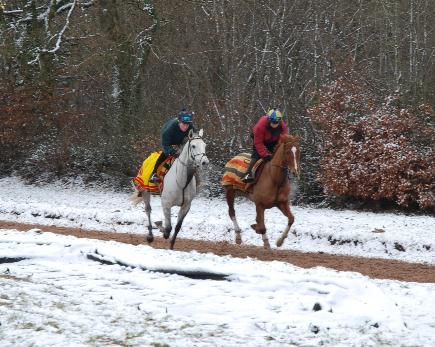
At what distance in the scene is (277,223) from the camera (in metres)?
19.2

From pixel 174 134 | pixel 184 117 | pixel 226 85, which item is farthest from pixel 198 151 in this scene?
pixel 226 85

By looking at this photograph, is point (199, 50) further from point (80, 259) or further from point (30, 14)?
point (80, 259)

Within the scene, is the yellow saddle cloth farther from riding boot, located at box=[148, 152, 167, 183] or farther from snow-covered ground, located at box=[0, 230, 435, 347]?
snow-covered ground, located at box=[0, 230, 435, 347]

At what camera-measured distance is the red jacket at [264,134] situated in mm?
13977

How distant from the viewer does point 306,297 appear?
7.98m

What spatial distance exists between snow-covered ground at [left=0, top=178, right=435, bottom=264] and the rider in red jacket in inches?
137

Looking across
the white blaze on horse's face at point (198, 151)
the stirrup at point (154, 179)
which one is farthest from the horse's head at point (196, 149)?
the stirrup at point (154, 179)

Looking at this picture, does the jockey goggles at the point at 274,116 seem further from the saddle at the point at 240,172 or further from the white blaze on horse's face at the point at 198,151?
the white blaze on horse's face at the point at 198,151

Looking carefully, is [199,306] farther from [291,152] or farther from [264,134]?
[264,134]

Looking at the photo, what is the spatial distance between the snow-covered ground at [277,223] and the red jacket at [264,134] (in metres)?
3.76

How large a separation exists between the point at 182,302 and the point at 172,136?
6.53m

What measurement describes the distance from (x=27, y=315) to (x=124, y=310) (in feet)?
3.47

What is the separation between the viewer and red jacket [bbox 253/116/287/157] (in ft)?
45.9

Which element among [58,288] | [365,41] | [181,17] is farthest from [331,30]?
[58,288]
